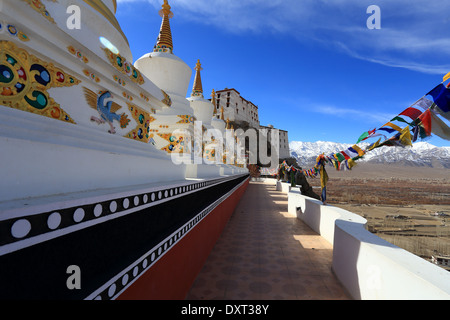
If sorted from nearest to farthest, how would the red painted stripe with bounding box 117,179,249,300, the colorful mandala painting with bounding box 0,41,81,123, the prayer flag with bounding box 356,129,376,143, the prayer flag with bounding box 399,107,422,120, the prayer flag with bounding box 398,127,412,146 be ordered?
1. the colorful mandala painting with bounding box 0,41,81,123
2. the red painted stripe with bounding box 117,179,249,300
3. the prayer flag with bounding box 399,107,422,120
4. the prayer flag with bounding box 398,127,412,146
5. the prayer flag with bounding box 356,129,376,143

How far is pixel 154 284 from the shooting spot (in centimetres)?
191

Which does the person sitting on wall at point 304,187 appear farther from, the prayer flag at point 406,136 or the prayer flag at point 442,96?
the prayer flag at point 442,96

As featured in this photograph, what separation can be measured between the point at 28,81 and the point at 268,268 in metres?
3.94

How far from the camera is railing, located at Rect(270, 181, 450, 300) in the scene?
6.12 feet

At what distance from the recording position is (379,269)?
95.0 inches

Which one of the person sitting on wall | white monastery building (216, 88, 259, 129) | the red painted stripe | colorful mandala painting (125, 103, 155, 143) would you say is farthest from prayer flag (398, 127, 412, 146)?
white monastery building (216, 88, 259, 129)

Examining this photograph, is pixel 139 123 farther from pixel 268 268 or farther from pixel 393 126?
pixel 393 126

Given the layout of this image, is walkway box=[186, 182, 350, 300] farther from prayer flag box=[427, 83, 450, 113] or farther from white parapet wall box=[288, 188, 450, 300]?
prayer flag box=[427, 83, 450, 113]

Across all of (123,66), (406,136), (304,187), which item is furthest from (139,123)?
(304,187)

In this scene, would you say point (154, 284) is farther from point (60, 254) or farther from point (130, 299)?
point (60, 254)

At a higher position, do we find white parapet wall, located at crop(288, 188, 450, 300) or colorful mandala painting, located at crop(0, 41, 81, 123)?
colorful mandala painting, located at crop(0, 41, 81, 123)

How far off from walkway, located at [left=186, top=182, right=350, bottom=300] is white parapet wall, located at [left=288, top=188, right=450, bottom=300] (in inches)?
14.1
